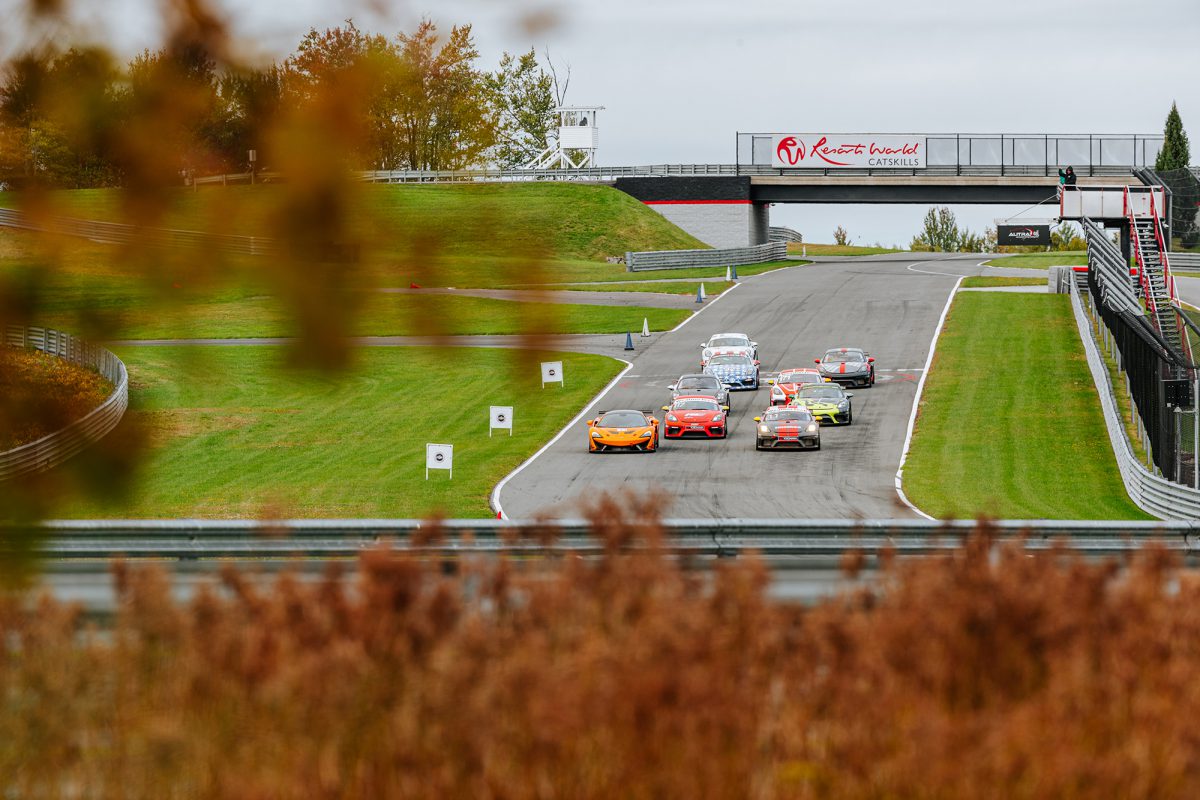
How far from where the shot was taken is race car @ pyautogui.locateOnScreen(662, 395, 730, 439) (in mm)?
35812

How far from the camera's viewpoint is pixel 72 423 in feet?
15.1

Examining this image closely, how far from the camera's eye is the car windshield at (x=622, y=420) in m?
34.2

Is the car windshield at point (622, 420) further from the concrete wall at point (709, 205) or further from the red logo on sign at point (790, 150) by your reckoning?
the concrete wall at point (709, 205)

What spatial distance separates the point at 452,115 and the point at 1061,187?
5755 centimetres

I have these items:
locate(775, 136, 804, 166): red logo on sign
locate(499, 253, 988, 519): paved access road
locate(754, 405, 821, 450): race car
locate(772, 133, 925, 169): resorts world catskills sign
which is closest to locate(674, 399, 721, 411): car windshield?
locate(499, 253, 988, 519): paved access road

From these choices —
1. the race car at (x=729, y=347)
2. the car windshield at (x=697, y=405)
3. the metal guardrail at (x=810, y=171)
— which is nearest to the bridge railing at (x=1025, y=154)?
the metal guardrail at (x=810, y=171)

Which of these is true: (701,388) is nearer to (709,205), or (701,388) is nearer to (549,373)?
(549,373)

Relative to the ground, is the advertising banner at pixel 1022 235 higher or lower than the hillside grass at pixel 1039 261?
higher

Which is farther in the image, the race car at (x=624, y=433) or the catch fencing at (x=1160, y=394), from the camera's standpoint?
the race car at (x=624, y=433)

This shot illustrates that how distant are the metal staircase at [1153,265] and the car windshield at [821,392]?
10.4 metres

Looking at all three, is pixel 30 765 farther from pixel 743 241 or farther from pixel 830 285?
pixel 743 241

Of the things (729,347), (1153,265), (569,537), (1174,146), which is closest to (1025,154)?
(1174,146)

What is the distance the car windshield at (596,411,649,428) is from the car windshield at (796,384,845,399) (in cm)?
554

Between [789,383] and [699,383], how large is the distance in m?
2.69
